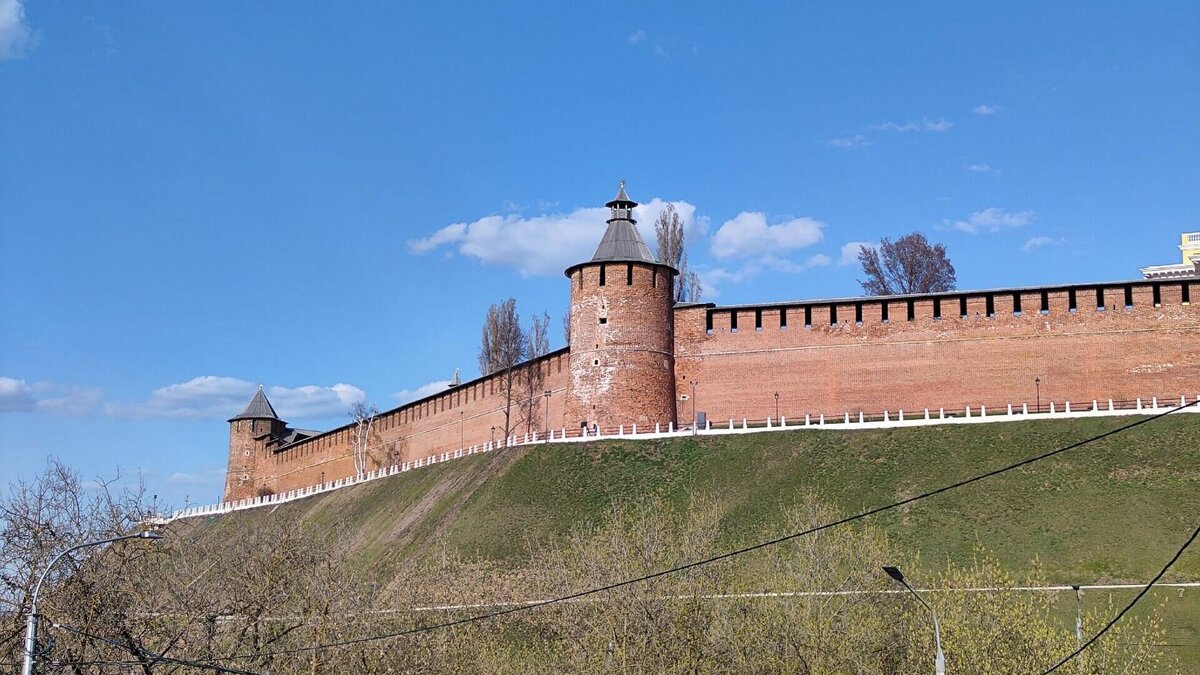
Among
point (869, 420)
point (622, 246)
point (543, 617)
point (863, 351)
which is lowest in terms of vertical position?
point (543, 617)

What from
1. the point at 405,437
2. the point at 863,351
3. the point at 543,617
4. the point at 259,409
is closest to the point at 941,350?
the point at 863,351

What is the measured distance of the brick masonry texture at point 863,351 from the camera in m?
40.3

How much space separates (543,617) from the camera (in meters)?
23.0

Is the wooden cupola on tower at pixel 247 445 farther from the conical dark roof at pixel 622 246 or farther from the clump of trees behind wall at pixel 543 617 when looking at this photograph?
the clump of trees behind wall at pixel 543 617

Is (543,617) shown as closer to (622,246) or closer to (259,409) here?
(622,246)

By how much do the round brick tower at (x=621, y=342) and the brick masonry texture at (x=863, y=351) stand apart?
47 millimetres

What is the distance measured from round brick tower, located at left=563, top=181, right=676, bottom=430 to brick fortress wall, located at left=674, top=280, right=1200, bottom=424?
1.27 metres

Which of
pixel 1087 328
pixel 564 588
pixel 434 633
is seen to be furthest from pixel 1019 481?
pixel 434 633

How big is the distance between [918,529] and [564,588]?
11765mm

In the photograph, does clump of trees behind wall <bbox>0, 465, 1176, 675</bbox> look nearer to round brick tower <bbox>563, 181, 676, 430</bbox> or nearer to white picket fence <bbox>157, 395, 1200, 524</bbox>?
white picket fence <bbox>157, 395, 1200, 524</bbox>

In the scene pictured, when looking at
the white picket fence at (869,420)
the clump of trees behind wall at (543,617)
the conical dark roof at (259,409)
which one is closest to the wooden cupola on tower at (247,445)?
the conical dark roof at (259,409)

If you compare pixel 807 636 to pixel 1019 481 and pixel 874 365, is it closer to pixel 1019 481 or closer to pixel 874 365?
pixel 1019 481

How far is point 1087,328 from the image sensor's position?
40875mm

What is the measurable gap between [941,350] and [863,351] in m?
2.51
